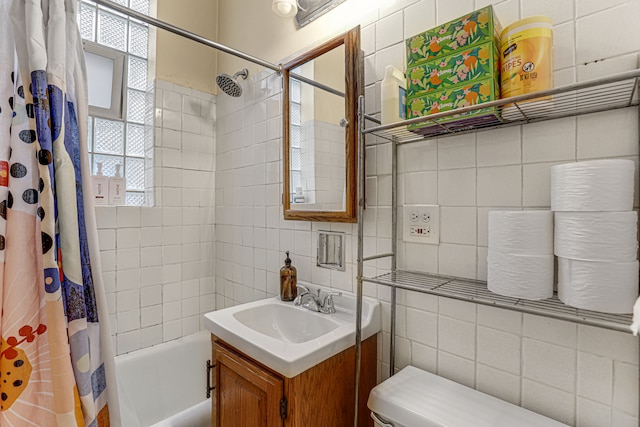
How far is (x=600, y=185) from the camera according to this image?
627 mm

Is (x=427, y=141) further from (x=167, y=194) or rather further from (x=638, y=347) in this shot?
(x=167, y=194)

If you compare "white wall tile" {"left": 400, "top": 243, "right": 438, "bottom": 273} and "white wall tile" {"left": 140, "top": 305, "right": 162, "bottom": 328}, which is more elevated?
"white wall tile" {"left": 400, "top": 243, "right": 438, "bottom": 273}

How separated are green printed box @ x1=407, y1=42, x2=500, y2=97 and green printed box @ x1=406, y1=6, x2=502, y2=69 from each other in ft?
0.06

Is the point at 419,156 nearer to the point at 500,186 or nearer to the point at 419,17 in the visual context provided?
the point at 500,186

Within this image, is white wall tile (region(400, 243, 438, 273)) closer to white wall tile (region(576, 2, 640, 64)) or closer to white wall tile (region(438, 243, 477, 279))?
white wall tile (region(438, 243, 477, 279))

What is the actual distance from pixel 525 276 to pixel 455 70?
0.54 m

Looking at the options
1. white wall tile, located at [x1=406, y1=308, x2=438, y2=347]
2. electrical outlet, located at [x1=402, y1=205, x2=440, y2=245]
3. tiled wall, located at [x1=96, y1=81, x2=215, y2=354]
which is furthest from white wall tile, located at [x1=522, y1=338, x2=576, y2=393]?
tiled wall, located at [x1=96, y1=81, x2=215, y2=354]

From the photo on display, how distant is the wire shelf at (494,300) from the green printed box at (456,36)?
2.09 ft

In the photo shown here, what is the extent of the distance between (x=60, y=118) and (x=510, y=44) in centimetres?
118

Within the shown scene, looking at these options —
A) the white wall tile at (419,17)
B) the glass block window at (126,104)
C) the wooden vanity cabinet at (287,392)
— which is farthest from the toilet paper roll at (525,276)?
the glass block window at (126,104)

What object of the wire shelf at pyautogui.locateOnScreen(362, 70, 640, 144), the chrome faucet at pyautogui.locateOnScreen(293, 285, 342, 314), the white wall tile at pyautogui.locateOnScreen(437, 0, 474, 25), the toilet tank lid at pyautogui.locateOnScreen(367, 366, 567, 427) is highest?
the white wall tile at pyautogui.locateOnScreen(437, 0, 474, 25)

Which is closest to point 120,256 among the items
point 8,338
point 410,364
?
point 8,338

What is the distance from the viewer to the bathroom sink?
4.17 ft

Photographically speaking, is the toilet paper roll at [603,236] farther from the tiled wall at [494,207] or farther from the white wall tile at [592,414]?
the white wall tile at [592,414]
